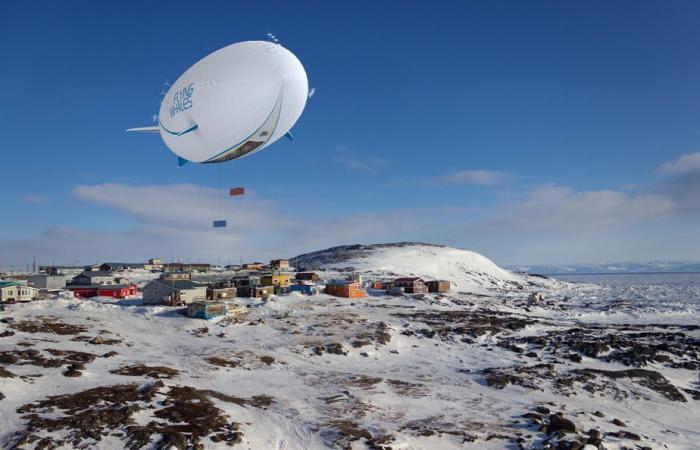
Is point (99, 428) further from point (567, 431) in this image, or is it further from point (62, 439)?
point (567, 431)

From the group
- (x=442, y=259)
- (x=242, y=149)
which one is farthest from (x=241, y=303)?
(x=442, y=259)

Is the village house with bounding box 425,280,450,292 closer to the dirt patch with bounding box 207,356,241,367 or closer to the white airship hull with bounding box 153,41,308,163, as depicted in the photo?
the dirt patch with bounding box 207,356,241,367

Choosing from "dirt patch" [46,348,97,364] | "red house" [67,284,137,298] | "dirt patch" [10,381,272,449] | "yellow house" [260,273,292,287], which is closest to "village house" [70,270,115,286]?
"red house" [67,284,137,298]

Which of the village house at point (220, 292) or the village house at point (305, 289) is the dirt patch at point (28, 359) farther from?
the village house at point (305, 289)

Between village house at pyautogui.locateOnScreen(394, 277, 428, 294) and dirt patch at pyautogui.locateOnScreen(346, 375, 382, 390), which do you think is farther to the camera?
village house at pyautogui.locateOnScreen(394, 277, 428, 294)

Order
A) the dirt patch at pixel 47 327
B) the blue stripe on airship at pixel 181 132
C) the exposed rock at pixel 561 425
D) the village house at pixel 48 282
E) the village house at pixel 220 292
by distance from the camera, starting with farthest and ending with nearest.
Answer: the village house at pixel 48 282, the village house at pixel 220 292, the dirt patch at pixel 47 327, the blue stripe on airship at pixel 181 132, the exposed rock at pixel 561 425

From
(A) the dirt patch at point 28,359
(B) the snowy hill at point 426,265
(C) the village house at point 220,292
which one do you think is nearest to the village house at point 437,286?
(B) the snowy hill at point 426,265
